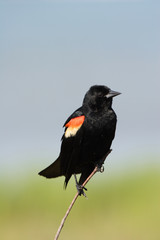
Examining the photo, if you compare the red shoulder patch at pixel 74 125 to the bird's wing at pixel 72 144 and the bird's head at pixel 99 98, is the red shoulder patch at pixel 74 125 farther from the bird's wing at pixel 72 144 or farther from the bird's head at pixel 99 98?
the bird's head at pixel 99 98

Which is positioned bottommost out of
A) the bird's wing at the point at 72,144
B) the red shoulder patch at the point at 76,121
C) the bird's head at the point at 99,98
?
the bird's wing at the point at 72,144

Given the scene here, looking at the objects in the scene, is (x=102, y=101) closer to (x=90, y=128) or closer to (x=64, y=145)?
(x=90, y=128)

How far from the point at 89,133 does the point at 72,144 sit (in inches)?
9.9

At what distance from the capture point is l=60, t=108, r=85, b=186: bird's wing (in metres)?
3.87

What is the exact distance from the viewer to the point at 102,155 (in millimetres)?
3922

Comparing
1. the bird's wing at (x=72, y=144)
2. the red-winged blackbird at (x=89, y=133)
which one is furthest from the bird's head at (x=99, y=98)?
the bird's wing at (x=72, y=144)

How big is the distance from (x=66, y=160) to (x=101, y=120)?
0.56m

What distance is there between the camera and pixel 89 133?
3818 millimetres

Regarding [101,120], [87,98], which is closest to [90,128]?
[101,120]

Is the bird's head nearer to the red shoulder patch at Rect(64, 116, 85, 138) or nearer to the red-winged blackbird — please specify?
the red-winged blackbird

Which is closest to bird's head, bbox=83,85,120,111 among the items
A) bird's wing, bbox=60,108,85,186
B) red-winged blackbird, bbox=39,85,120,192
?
red-winged blackbird, bbox=39,85,120,192

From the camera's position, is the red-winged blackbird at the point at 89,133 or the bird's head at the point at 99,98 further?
the bird's head at the point at 99,98

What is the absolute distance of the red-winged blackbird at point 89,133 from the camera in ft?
12.5

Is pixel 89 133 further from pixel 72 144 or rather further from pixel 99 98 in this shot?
pixel 99 98
